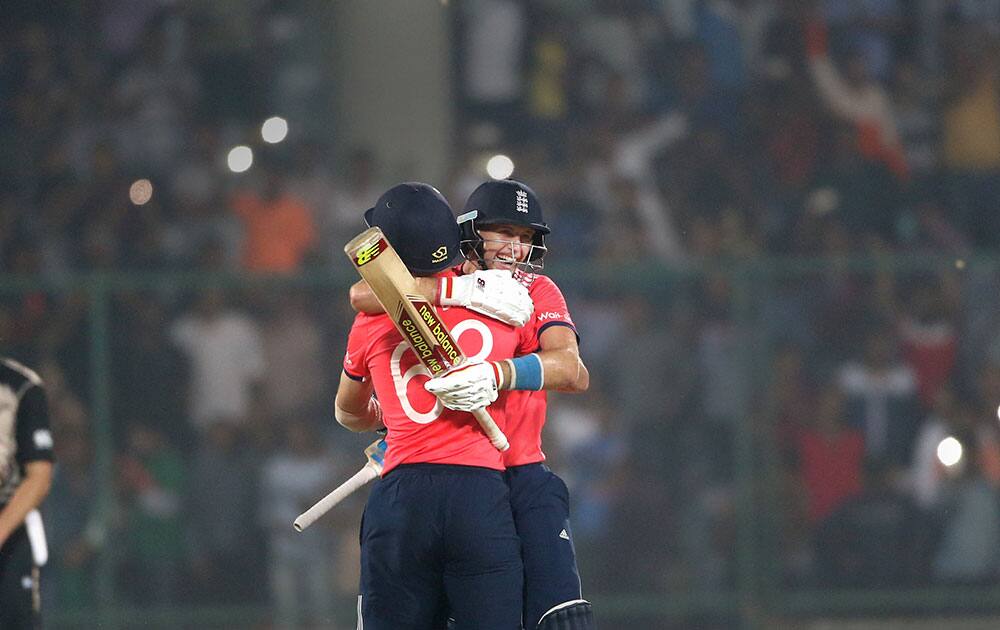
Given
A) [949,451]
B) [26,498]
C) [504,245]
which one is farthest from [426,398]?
[949,451]

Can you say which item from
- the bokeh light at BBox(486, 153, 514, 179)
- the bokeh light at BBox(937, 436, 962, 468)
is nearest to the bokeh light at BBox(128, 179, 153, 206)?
the bokeh light at BBox(486, 153, 514, 179)

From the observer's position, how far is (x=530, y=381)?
4.09 metres

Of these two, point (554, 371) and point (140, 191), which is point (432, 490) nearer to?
point (554, 371)

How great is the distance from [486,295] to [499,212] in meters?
0.35

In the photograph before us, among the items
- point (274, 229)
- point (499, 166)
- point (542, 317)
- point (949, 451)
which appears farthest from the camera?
point (499, 166)

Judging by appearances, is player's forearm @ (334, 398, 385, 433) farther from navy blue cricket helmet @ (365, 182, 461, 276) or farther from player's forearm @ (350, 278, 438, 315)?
navy blue cricket helmet @ (365, 182, 461, 276)

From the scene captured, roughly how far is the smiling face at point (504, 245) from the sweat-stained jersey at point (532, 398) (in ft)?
0.29

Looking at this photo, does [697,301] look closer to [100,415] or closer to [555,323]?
[100,415]

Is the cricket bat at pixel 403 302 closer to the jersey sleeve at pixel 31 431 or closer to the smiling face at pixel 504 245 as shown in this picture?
the smiling face at pixel 504 245

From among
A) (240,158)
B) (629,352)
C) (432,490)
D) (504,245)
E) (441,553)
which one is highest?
(240,158)

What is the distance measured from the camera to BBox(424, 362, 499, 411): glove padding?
3.95 metres

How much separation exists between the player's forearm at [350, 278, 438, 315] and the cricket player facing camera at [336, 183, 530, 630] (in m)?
0.03

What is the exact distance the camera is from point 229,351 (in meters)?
9.12

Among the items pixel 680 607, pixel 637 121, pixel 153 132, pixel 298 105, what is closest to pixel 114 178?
pixel 153 132
